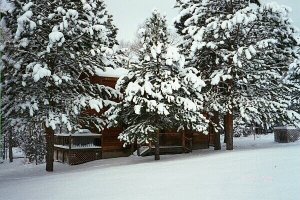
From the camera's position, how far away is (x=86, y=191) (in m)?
8.67

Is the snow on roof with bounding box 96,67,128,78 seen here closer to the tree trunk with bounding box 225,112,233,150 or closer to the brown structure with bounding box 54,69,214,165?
the brown structure with bounding box 54,69,214,165

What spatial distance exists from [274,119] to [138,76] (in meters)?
8.36

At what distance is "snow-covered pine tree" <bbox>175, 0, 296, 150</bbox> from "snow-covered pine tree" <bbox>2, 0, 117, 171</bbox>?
5.92 m

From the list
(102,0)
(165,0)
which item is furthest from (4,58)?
(102,0)

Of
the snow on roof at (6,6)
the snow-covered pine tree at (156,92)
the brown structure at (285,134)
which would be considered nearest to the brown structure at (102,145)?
the snow-covered pine tree at (156,92)

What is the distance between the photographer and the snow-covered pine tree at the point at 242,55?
717 inches

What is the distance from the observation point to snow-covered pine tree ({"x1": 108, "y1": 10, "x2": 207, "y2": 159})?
15.6m

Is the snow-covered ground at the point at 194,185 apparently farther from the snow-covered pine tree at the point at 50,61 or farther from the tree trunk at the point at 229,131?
the tree trunk at the point at 229,131

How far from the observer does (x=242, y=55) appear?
60.2 feet

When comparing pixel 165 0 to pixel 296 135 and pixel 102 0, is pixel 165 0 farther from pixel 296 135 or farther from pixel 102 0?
pixel 296 135

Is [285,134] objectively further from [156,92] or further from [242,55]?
[156,92]

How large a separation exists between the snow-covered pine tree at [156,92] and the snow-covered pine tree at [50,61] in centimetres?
158

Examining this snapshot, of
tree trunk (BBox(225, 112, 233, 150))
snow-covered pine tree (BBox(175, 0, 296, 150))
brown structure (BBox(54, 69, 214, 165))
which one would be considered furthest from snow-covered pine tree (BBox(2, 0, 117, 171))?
tree trunk (BBox(225, 112, 233, 150))

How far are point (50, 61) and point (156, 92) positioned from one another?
527 centimetres
